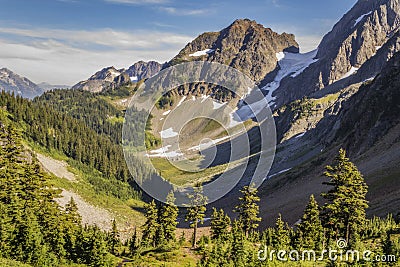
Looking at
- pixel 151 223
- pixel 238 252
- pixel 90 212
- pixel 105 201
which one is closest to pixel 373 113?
pixel 151 223

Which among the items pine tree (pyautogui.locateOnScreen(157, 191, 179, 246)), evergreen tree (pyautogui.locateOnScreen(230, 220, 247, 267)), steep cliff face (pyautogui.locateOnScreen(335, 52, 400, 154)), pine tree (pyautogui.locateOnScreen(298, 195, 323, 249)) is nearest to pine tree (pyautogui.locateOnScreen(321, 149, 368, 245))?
pine tree (pyautogui.locateOnScreen(298, 195, 323, 249))

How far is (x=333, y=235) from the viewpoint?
46.7 m

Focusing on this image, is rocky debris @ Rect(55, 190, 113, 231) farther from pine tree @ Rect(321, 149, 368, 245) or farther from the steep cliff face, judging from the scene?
the steep cliff face

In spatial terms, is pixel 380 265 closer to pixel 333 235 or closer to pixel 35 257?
pixel 333 235

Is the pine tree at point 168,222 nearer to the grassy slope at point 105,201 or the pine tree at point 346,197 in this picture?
the pine tree at point 346,197

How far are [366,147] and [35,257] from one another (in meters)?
102

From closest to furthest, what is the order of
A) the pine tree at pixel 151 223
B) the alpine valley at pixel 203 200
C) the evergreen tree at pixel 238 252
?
the evergreen tree at pixel 238 252 → the alpine valley at pixel 203 200 → the pine tree at pixel 151 223

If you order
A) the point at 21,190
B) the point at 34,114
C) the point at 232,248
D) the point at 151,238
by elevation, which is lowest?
the point at 151,238

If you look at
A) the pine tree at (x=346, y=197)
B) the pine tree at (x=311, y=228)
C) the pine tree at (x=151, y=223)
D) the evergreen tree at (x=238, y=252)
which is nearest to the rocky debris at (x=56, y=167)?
the pine tree at (x=151, y=223)

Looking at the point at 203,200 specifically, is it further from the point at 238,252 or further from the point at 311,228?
the point at 238,252

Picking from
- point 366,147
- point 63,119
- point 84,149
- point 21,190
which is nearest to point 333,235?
point 21,190

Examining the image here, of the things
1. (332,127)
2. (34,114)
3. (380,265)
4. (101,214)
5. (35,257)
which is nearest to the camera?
(380,265)

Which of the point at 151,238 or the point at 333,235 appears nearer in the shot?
the point at 333,235

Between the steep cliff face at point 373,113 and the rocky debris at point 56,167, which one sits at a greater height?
the steep cliff face at point 373,113
